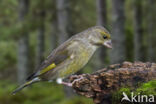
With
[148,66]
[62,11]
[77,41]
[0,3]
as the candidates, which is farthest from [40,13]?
[148,66]

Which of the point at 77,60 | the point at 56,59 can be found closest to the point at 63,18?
the point at 56,59

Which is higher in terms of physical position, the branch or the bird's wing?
the bird's wing

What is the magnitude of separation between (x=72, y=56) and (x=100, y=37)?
48 cm

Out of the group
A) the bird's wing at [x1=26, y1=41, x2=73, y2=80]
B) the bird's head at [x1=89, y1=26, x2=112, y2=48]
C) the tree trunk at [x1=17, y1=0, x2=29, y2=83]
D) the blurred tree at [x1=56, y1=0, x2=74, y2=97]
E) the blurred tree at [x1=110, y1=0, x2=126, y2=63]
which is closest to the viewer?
the bird's head at [x1=89, y1=26, x2=112, y2=48]


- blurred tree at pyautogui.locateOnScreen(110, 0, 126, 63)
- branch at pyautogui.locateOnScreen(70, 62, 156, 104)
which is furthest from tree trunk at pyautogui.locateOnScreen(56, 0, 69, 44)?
branch at pyautogui.locateOnScreen(70, 62, 156, 104)

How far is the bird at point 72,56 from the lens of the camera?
3.71 m

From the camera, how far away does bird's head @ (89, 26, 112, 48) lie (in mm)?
3818

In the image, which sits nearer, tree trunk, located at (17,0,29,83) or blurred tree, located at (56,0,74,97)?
blurred tree, located at (56,0,74,97)

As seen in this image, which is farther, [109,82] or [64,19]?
[64,19]

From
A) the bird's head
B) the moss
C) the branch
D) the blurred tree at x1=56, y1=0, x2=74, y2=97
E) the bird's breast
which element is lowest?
the moss

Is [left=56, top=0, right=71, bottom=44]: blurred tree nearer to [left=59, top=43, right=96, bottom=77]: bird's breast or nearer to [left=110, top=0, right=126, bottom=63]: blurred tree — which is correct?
[left=110, top=0, right=126, bottom=63]: blurred tree

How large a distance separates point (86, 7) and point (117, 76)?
1877 cm

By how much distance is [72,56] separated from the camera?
378cm

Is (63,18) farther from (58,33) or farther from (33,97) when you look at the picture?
(33,97)
